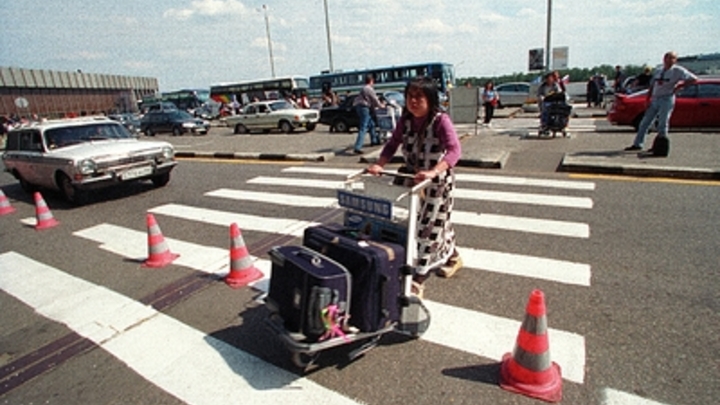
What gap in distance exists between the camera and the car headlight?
7.20 metres

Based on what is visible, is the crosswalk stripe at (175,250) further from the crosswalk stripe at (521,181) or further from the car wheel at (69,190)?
the crosswalk stripe at (521,181)

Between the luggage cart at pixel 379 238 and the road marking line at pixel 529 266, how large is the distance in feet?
4.26

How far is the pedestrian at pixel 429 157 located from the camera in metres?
3.15

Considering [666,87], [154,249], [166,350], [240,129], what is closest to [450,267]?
[166,350]

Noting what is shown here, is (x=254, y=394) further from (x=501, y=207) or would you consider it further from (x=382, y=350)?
(x=501, y=207)

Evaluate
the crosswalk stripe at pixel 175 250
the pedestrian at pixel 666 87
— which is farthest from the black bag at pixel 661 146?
the crosswalk stripe at pixel 175 250

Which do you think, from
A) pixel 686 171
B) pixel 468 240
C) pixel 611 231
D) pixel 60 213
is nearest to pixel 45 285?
pixel 60 213

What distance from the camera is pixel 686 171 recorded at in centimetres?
666

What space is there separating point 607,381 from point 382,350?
144 centimetres

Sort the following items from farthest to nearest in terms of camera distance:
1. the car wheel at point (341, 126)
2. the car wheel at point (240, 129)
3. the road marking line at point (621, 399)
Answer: the car wheel at point (240, 129) < the car wheel at point (341, 126) < the road marking line at point (621, 399)

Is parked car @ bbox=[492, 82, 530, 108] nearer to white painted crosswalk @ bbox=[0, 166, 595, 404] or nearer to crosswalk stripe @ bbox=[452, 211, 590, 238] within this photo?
white painted crosswalk @ bbox=[0, 166, 595, 404]

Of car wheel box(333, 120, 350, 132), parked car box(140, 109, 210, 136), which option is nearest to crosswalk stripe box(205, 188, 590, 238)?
car wheel box(333, 120, 350, 132)

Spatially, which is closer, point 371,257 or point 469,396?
point 469,396

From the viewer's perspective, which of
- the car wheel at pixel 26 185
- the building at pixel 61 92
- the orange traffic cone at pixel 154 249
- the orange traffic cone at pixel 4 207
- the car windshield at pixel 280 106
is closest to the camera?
the orange traffic cone at pixel 154 249
